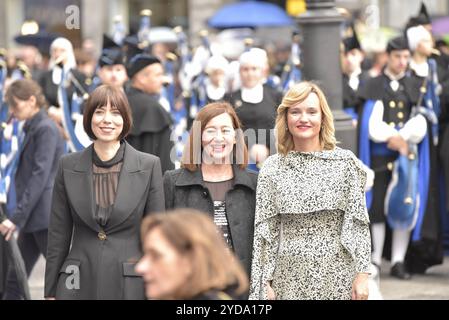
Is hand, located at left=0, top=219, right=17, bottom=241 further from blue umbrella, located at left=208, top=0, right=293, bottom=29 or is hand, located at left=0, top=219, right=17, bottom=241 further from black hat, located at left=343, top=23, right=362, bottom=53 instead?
blue umbrella, located at left=208, top=0, right=293, bottom=29

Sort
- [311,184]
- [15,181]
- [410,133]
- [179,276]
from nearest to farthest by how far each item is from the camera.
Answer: [179,276], [311,184], [15,181], [410,133]

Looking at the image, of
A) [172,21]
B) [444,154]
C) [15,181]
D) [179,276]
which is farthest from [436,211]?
[172,21]

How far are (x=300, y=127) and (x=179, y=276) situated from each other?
7.81ft

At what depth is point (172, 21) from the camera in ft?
109

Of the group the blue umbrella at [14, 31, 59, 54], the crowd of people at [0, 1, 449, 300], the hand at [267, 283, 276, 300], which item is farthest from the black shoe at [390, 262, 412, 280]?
the blue umbrella at [14, 31, 59, 54]

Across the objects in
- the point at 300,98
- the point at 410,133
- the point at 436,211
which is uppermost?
the point at 300,98

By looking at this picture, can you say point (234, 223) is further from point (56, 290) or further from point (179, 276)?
point (179, 276)

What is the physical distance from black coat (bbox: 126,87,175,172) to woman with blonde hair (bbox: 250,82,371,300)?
11.7ft

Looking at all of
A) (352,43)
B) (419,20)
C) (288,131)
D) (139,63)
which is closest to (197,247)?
(288,131)

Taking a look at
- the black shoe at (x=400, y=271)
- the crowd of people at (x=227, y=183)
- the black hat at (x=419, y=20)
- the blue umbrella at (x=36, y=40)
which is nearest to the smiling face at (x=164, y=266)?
the crowd of people at (x=227, y=183)

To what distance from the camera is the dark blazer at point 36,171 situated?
9.14m

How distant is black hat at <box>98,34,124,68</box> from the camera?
11.5 metres

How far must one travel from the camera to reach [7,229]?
8656 mm

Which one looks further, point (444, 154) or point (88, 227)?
point (444, 154)
